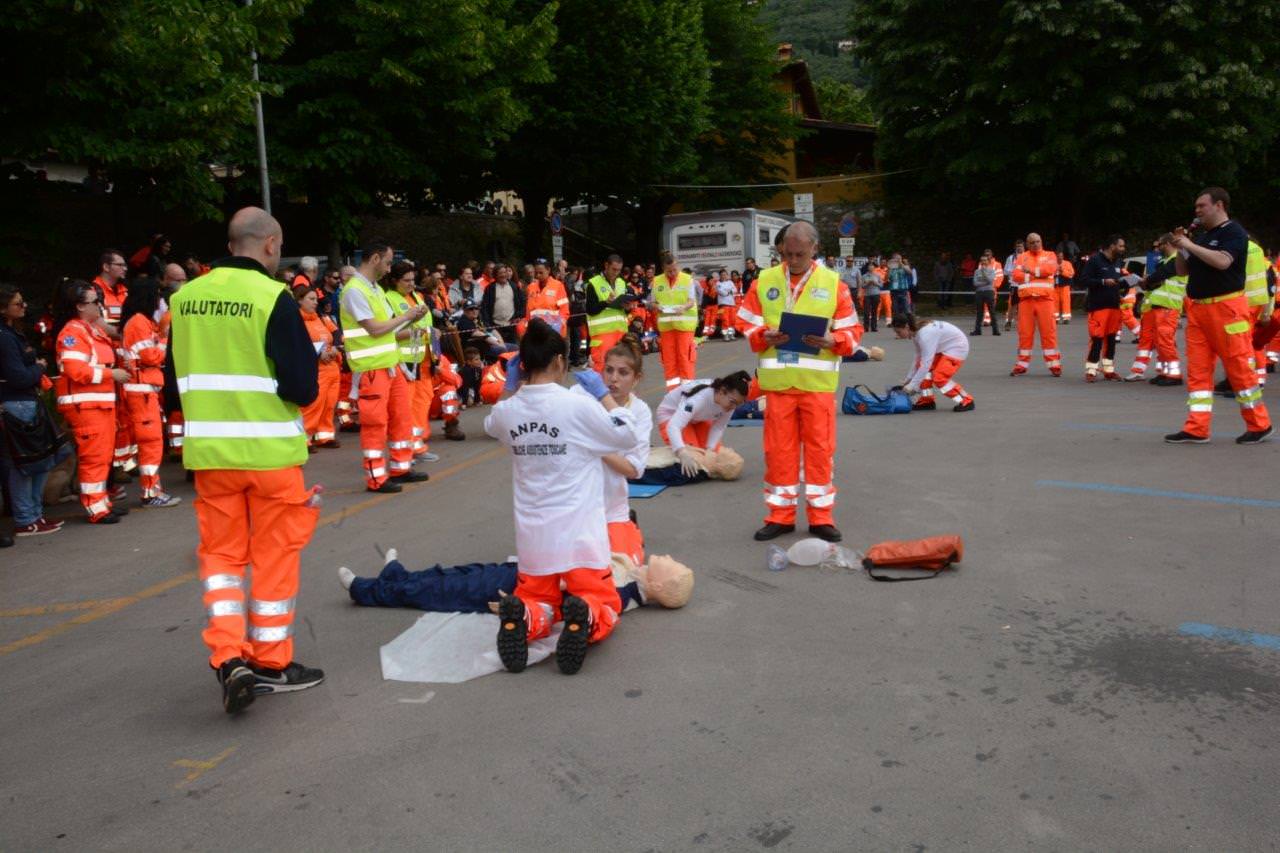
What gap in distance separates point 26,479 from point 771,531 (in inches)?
227

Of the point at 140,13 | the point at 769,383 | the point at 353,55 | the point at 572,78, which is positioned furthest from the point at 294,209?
the point at 769,383

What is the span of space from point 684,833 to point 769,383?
3962 millimetres

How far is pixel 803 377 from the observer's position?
682cm

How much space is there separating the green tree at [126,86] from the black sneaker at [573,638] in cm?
984

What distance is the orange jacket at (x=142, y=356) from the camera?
9172 mm

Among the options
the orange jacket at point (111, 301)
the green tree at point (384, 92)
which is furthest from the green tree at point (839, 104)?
the orange jacket at point (111, 301)

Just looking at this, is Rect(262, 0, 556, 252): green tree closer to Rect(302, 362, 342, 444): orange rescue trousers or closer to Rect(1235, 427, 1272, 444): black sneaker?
Rect(302, 362, 342, 444): orange rescue trousers

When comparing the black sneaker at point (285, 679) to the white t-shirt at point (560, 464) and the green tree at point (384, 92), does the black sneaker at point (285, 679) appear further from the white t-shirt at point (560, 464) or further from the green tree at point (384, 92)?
the green tree at point (384, 92)

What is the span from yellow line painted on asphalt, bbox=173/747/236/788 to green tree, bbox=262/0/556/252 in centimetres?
1801

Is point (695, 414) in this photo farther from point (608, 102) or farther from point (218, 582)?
point (608, 102)

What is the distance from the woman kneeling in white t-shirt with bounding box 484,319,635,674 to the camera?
493cm

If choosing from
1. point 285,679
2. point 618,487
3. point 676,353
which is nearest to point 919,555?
point 618,487

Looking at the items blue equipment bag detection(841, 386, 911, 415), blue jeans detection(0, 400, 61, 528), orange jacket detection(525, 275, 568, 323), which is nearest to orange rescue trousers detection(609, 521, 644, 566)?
blue jeans detection(0, 400, 61, 528)

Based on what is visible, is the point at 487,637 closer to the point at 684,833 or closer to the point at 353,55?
the point at 684,833
